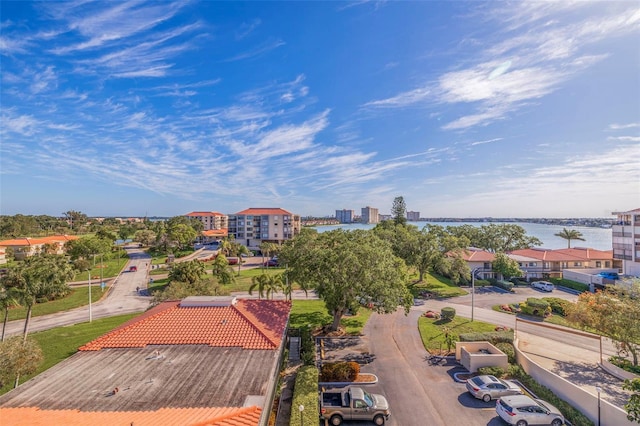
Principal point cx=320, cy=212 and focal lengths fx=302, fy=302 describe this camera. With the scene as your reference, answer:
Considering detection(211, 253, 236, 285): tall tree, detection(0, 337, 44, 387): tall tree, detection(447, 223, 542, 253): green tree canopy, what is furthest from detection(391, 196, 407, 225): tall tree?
detection(0, 337, 44, 387): tall tree

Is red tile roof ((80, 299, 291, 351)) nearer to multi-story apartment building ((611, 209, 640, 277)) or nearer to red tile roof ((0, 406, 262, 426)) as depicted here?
red tile roof ((0, 406, 262, 426))

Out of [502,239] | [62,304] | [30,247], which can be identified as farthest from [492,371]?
[30,247]

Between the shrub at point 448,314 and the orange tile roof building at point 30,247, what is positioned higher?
the orange tile roof building at point 30,247

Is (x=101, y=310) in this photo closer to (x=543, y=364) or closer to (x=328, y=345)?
(x=328, y=345)

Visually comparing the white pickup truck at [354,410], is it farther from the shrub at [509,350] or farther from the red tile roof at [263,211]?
the red tile roof at [263,211]

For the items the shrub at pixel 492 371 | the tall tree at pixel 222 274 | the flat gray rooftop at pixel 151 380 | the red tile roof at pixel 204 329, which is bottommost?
the shrub at pixel 492 371

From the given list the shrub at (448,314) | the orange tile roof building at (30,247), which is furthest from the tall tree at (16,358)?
the orange tile roof building at (30,247)

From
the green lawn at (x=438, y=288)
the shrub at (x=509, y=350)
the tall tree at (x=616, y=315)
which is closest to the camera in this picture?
the tall tree at (x=616, y=315)
